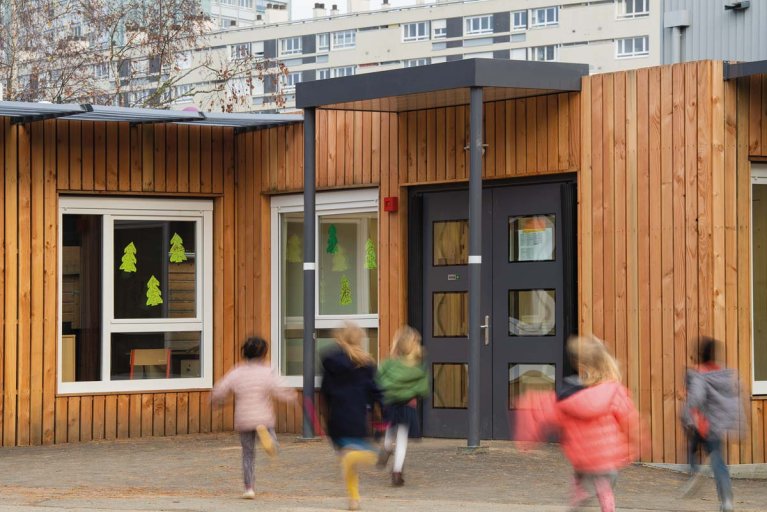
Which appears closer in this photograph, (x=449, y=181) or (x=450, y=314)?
(x=449, y=181)

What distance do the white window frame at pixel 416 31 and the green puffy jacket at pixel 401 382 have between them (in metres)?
92.3

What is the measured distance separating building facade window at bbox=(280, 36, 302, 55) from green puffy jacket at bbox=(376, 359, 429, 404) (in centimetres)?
9930

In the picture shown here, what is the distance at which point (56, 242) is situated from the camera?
15.6 metres

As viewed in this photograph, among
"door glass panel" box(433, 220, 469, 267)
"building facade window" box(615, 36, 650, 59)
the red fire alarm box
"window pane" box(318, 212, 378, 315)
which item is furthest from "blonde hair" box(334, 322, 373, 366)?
"building facade window" box(615, 36, 650, 59)

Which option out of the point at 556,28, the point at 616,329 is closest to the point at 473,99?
the point at 616,329

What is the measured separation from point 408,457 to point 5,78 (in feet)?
74.4

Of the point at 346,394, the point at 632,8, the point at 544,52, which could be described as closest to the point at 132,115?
the point at 346,394

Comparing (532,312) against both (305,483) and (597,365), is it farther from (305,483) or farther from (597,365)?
(597,365)

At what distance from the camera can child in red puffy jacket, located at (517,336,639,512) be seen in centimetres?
864

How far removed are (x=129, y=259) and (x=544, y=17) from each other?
8560 cm

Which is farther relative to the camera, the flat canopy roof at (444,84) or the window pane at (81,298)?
the window pane at (81,298)

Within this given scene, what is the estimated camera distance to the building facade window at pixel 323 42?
106438 mm

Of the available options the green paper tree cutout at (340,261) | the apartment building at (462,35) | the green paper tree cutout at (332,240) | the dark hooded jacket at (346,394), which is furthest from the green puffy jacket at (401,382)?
the apartment building at (462,35)

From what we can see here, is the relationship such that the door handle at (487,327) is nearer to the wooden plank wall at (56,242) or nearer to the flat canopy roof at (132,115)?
the flat canopy roof at (132,115)
